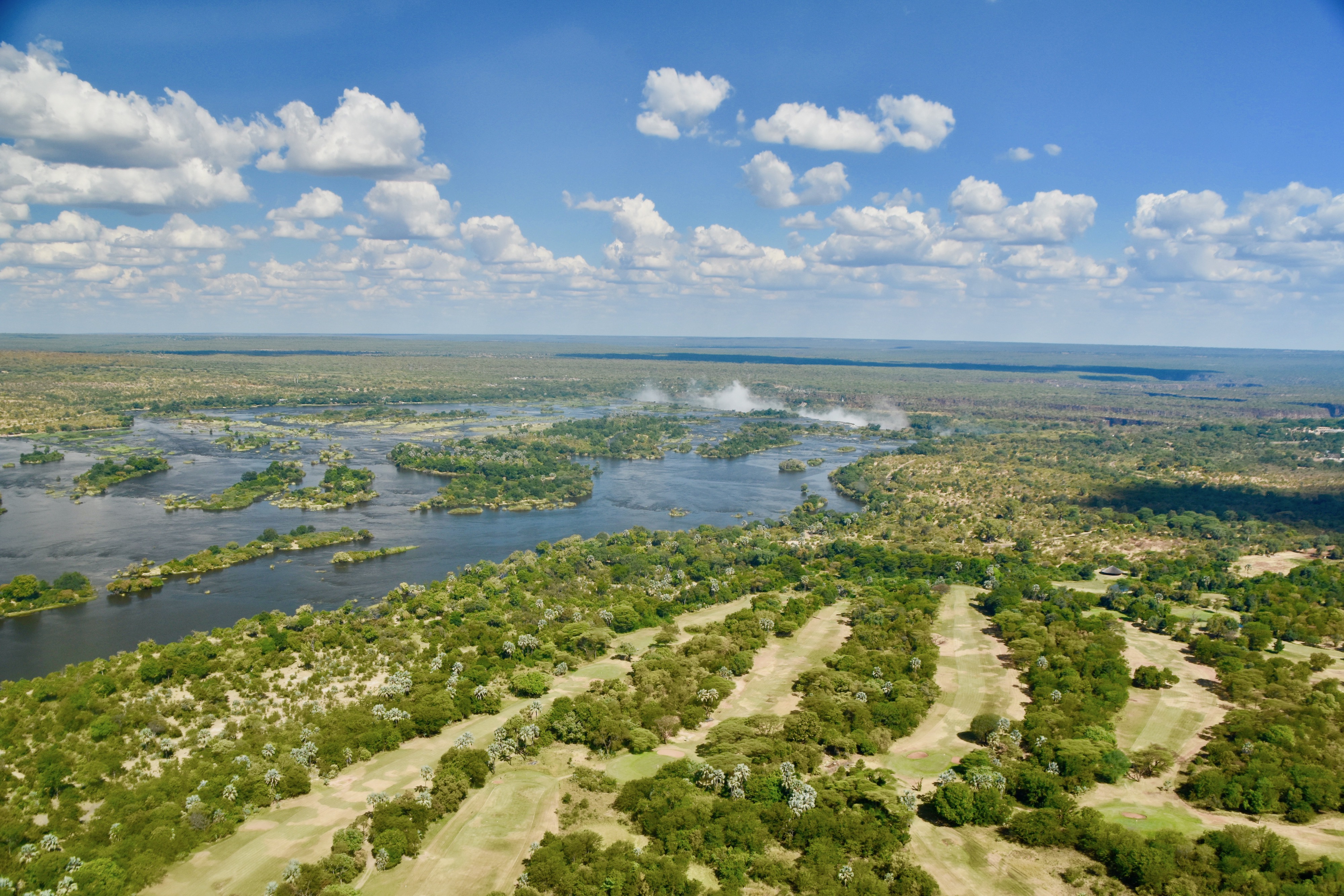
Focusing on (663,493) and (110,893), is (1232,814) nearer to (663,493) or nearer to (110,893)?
(110,893)

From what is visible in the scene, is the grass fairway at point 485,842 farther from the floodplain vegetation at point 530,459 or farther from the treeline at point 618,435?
the treeline at point 618,435

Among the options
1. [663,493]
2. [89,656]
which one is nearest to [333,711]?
[89,656]

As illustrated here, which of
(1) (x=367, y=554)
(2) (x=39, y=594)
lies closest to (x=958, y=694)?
(1) (x=367, y=554)

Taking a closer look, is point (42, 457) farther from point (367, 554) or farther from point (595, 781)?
point (595, 781)

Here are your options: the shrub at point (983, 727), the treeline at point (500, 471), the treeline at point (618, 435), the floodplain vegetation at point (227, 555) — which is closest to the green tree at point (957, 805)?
the shrub at point (983, 727)

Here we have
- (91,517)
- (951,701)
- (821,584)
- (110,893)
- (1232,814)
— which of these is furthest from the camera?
(91,517)

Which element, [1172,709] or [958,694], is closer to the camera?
[1172,709]

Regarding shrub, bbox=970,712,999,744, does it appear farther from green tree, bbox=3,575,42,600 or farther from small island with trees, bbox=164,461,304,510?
small island with trees, bbox=164,461,304,510
